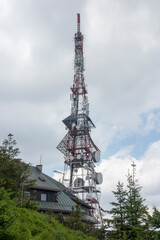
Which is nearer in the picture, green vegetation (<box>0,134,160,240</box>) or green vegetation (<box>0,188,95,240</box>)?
green vegetation (<box>0,188,95,240</box>)

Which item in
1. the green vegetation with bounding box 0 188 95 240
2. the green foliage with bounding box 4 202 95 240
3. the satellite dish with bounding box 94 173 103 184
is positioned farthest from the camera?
the satellite dish with bounding box 94 173 103 184

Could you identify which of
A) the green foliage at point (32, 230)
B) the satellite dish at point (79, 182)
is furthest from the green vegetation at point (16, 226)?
the satellite dish at point (79, 182)

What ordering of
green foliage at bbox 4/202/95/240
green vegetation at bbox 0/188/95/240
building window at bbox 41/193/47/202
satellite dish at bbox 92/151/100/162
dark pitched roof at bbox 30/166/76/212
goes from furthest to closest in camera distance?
1. satellite dish at bbox 92/151/100/162
2. building window at bbox 41/193/47/202
3. dark pitched roof at bbox 30/166/76/212
4. green foliage at bbox 4/202/95/240
5. green vegetation at bbox 0/188/95/240

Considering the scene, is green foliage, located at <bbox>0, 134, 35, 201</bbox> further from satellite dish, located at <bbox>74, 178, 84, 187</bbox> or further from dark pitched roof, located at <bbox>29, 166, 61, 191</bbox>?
satellite dish, located at <bbox>74, 178, 84, 187</bbox>

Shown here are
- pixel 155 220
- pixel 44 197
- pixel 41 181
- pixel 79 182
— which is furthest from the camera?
pixel 79 182

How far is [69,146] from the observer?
55906 millimetres

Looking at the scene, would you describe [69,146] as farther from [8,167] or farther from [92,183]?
[8,167]

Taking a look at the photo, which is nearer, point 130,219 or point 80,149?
point 130,219

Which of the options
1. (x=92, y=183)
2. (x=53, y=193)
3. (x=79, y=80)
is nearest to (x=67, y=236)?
(x=53, y=193)

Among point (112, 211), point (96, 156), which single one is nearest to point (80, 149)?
point (96, 156)

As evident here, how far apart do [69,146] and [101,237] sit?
31.1 m

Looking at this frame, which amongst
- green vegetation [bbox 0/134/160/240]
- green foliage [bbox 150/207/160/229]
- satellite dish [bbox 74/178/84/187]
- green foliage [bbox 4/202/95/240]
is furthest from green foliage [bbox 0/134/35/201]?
satellite dish [bbox 74/178/84/187]

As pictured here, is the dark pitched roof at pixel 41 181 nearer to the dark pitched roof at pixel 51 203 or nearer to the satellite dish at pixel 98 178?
the dark pitched roof at pixel 51 203

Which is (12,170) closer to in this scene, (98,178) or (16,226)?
(16,226)
